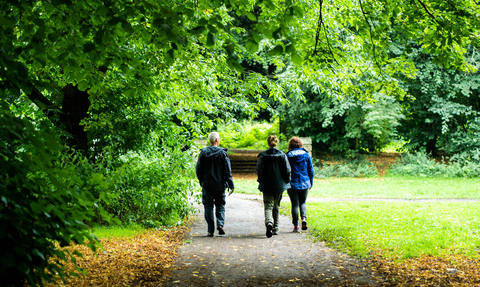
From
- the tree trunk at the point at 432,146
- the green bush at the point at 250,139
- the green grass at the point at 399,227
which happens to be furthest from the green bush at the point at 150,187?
the tree trunk at the point at 432,146

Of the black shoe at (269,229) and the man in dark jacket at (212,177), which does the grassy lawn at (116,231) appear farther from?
the black shoe at (269,229)

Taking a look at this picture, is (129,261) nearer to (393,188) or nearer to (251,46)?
(251,46)

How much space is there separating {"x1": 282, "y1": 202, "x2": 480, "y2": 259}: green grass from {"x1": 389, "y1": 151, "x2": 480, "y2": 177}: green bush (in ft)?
26.5

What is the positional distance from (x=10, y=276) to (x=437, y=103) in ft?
65.1

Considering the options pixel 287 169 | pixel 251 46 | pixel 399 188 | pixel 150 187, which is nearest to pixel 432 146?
pixel 399 188

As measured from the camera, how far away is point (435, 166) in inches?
745

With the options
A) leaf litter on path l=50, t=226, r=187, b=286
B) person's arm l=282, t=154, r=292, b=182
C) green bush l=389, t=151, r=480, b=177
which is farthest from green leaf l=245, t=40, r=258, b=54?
green bush l=389, t=151, r=480, b=177

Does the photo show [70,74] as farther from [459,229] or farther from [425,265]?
[459,229]

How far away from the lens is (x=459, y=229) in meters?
7.24

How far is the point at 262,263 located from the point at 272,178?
7.06 ft

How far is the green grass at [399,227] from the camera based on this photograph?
6.10 m

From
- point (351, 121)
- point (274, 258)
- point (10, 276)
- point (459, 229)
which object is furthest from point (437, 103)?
point (10, 276)

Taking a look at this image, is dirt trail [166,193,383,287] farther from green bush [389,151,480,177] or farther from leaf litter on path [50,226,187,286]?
green bush [389,151,480,177]

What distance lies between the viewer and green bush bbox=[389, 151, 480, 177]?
58.5ft
